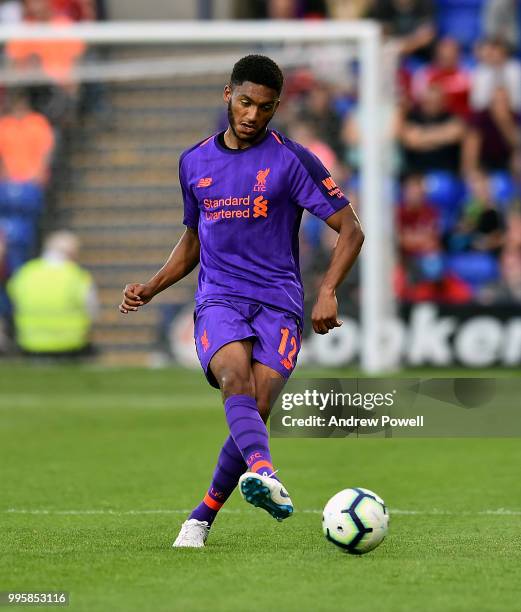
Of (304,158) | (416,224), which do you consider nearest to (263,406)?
(304,158)

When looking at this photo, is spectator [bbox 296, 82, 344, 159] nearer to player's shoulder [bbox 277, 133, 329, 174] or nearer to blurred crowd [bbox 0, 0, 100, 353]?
blurred crowd [bbox 0, 0, 100, 353]

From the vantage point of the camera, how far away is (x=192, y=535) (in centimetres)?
633

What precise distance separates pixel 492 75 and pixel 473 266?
103 inches

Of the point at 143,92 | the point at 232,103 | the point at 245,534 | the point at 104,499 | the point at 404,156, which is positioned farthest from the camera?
the point at 404,156

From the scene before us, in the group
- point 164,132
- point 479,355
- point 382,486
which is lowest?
point 479,355

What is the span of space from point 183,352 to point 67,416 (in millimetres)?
4357

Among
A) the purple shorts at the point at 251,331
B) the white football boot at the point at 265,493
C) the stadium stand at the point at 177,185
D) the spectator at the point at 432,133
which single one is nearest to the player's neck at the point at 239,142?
the purple shorts at the point at 251,331

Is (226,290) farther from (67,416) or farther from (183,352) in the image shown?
(183,352)

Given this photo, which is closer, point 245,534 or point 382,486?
point 245,534

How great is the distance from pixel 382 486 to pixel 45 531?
2619mm

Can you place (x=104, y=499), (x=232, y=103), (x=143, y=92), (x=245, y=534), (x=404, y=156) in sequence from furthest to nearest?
(x=404, y=156) < (x=143, y=92) < (x=104, y=499) < (x=245, y=534) < (x=232, y=103)

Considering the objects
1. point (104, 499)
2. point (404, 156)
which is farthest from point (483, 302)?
point (104, 499)

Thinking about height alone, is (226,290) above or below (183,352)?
above

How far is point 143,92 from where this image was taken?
60.6 ft
